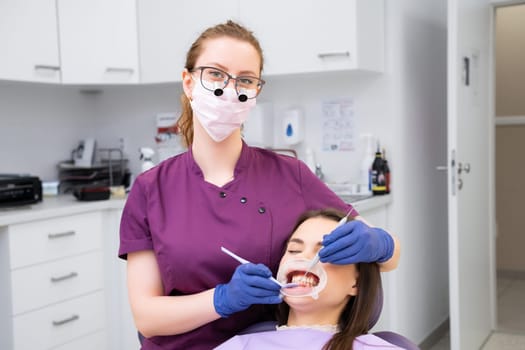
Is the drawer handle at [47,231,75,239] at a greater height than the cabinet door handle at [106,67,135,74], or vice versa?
the cabinet door handle at [106,67,135,74]

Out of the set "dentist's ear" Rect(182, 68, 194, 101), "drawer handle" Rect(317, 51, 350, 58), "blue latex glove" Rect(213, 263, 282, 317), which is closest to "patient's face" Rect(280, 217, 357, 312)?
"blue latex glove" Rect(213, 263, 282, 317)

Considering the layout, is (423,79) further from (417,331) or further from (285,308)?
(285,308)

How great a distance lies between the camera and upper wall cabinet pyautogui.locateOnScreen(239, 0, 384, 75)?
245cm

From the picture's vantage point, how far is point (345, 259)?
1.18 meters

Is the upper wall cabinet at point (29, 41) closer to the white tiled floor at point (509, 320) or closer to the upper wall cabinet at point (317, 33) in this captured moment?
the upper wall cabinet at point (317, 33)

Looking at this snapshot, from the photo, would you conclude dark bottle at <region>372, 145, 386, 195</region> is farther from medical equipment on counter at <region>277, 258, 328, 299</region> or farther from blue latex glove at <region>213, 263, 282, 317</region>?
blue latex glove at <region>213, 263, 282, 317</region>

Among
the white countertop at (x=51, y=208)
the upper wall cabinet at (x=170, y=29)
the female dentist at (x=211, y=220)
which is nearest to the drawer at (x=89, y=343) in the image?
the white countertop at (x=51, y=208)

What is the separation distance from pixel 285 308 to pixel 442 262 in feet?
7.02

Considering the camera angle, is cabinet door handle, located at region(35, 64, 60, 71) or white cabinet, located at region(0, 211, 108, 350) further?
cabinet door handle, located at region(35, 64, 60, 71)

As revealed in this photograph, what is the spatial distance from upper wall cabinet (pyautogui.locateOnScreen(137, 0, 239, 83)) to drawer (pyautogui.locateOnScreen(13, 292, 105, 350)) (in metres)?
1.08

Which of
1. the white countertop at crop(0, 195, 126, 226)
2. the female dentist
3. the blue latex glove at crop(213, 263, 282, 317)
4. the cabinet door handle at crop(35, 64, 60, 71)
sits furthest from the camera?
the cabinet door handle at crop(35, 64, 60, 71)

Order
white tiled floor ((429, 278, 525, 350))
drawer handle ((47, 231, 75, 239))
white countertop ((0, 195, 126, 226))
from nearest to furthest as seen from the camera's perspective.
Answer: white countertop ((0, 195, 126, 226)) → drawer handle ((47, 231, 75, 239)) → white tiled floor ((429, 278, 525, 350))

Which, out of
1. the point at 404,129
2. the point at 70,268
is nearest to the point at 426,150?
the point at 404,129

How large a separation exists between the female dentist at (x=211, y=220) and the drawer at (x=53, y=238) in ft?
3.73
